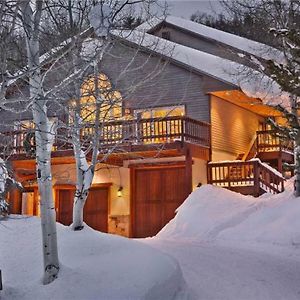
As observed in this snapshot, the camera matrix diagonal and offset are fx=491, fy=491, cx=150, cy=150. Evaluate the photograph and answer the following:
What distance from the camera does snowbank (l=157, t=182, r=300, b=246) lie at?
13922mm

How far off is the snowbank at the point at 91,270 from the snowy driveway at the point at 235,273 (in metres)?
0.77

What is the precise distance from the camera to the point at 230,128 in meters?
21.2

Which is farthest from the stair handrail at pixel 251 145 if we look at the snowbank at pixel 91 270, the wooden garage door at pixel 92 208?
the snowbank at pixel 91 270

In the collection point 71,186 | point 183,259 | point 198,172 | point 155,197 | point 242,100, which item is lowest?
point 183,259

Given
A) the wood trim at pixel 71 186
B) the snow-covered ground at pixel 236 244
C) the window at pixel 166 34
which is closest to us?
the snow-covered ground at pixel 236 244

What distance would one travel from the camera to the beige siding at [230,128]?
20.0m

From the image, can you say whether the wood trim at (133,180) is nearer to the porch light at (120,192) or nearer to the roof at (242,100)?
the porch light at (120,192)

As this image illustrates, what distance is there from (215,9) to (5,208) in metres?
19.0

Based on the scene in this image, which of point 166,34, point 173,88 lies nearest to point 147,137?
point 173,88

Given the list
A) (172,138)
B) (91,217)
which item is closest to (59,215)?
(91,217)

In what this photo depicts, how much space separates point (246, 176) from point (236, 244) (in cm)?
510

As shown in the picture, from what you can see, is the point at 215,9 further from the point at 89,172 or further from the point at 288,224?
the point at 89,172

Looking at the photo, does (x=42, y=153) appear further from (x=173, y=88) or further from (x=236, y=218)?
(x=173, y=88)

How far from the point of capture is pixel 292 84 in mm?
9633
